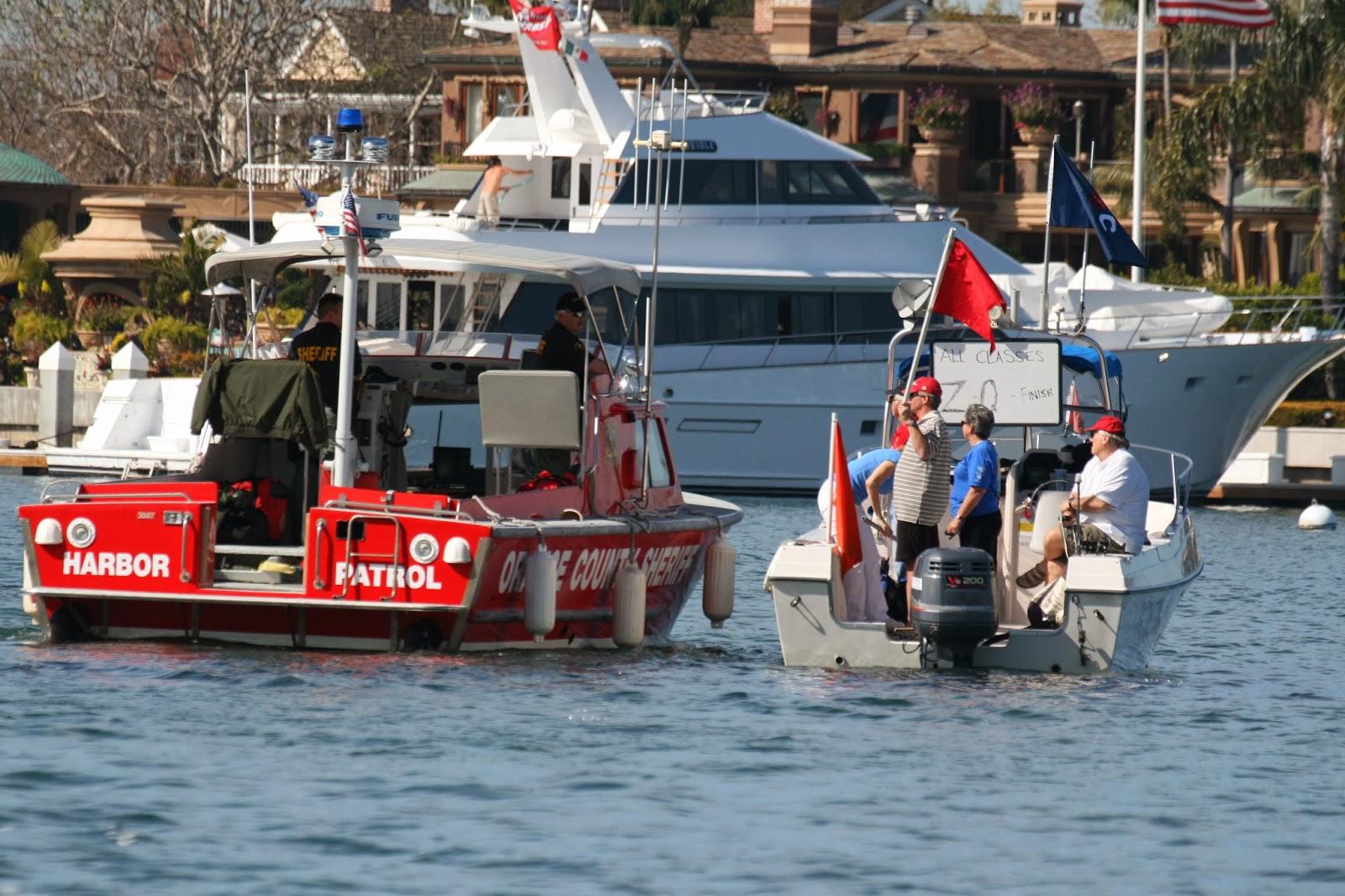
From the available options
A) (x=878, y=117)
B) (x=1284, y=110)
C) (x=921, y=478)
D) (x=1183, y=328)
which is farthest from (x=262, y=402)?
(x=878, y=117)

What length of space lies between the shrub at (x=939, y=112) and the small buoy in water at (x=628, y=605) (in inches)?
1526

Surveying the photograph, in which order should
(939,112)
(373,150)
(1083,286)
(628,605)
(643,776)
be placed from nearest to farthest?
(643,776) < (373,150) < (628,605) < (1083,286) < (939,112)

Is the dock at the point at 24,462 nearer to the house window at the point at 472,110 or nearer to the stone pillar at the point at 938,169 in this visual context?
the house window at the point at 472,110

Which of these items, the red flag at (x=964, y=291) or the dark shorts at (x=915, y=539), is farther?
the red flag at (x=964, y=291)

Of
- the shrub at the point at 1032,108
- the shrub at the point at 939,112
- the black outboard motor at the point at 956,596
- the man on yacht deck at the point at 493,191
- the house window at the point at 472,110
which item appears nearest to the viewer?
the black outboard motor at the point at 956,596

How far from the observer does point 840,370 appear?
32.4m

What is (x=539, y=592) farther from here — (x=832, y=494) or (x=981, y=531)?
(x=981, y=531)

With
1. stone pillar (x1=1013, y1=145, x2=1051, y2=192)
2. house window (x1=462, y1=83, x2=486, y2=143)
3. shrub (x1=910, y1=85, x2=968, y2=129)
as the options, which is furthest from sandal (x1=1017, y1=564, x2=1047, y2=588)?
house window (x1=462, y1=83, x2=486, y2=143)

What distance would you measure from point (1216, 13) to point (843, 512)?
2479 centimetres

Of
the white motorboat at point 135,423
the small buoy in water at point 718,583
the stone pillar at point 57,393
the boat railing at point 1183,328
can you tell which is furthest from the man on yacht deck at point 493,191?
the small buoy in water at point 718,583

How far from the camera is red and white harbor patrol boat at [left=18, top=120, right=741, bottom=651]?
558 inches

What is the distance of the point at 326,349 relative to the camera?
15703 mm

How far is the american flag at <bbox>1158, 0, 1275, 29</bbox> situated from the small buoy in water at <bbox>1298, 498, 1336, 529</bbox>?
9944mm

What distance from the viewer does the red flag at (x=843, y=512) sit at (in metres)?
14.7
